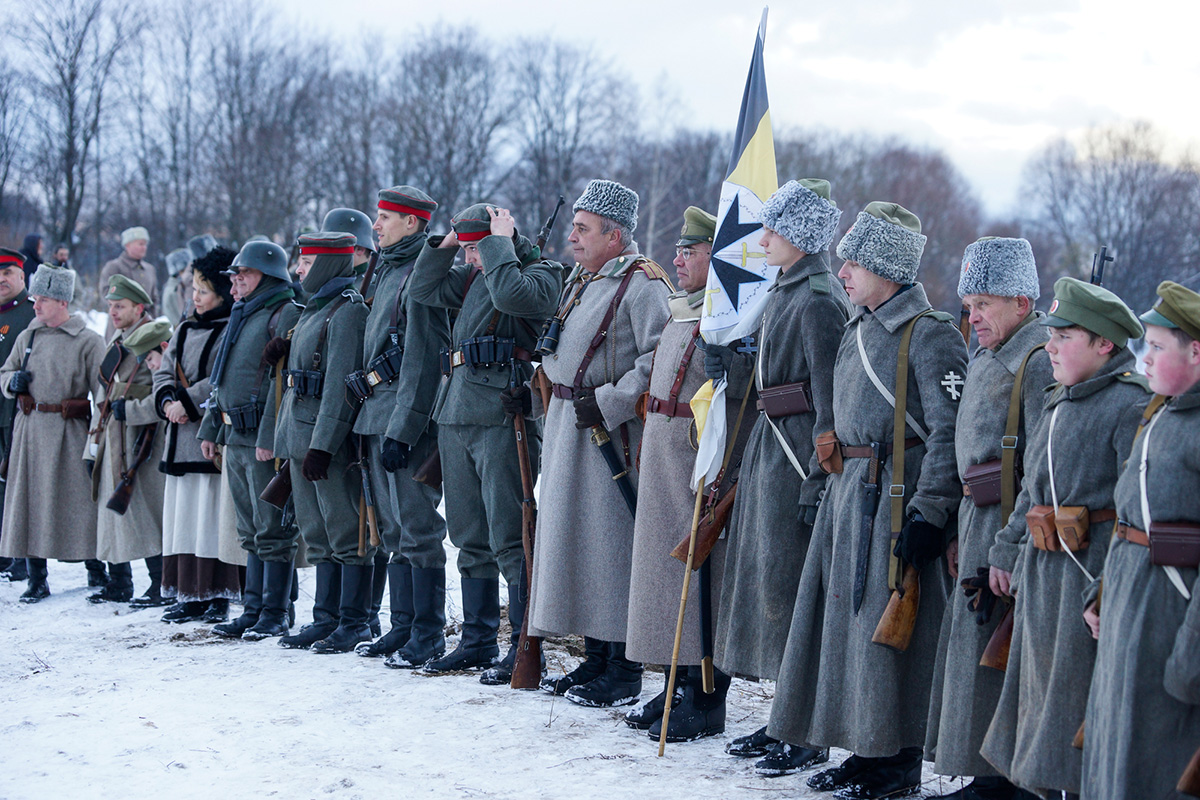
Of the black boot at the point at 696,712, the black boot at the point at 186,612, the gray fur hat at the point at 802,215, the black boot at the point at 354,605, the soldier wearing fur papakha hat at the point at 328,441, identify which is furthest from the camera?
the black boot at the point at 186,612

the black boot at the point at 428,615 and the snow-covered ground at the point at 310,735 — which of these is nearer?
the snow-covered ground at the point at 310,735

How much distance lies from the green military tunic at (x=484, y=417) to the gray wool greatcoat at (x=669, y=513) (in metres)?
0.99

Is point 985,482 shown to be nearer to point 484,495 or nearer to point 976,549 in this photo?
point 976,549

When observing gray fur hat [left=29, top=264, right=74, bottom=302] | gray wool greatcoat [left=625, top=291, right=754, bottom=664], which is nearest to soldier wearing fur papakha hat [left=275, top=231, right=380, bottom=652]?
Answer: gray wool greatcoat [left=625, top=291, right=754, bottom=664]

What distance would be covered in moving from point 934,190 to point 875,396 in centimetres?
6237

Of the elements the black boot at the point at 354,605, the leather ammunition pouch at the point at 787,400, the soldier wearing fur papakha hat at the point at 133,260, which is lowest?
the black boot at the point at 354,605

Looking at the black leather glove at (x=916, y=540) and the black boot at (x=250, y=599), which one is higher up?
the black leather glove at (x=916, y=540)

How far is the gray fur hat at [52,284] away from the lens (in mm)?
8789

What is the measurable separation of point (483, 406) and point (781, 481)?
182 centimetres

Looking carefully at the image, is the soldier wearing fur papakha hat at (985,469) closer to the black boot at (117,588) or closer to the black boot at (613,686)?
the black boot at (613,686)

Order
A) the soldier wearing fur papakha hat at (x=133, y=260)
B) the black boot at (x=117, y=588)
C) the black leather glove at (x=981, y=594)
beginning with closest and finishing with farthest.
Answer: the black leather glove at (x=981, y=594) < the black boot at (x=117, y=588) < the soldier wearing fur papakha hat at (x=133, y=260)

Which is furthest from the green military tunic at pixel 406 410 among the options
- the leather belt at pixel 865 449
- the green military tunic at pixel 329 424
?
the leather belt at pixel 865 449

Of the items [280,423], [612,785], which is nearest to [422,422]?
[280,423]

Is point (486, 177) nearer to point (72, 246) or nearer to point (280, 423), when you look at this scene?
point (72, 246)
